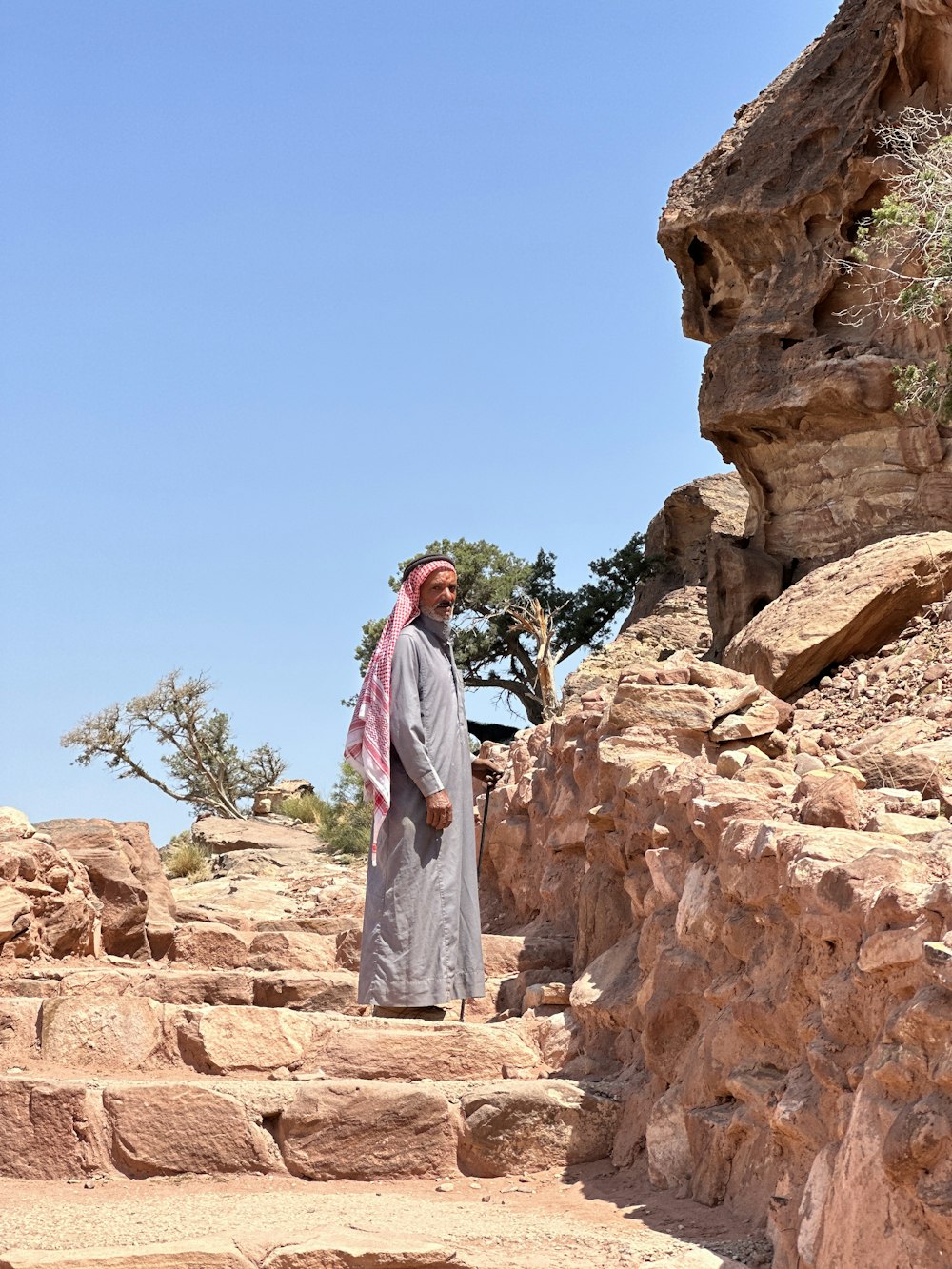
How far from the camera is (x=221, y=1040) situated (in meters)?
4.77

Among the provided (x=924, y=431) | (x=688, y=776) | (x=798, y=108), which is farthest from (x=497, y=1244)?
(x=798, y=108)

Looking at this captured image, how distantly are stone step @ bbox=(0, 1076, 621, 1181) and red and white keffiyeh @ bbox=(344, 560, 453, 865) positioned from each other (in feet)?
4.46

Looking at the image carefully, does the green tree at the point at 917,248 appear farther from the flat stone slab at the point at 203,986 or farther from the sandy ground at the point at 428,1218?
the sandy ground at the point at 428,1218

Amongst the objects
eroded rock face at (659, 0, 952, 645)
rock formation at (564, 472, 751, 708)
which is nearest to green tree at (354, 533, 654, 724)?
rock formation at (564, 472, 751, 708)

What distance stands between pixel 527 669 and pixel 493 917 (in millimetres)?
18841

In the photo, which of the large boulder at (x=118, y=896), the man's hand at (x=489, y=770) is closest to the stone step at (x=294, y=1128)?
the large boulder at (x=118, y=896)

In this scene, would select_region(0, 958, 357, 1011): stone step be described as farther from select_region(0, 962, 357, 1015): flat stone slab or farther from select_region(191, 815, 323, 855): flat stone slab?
select_region(191, 815, 323, 855): flat stone slab

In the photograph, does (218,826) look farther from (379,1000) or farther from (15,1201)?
(15,1201)

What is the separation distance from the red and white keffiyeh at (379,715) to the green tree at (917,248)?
5544mm

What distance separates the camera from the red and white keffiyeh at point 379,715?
17.8 ft

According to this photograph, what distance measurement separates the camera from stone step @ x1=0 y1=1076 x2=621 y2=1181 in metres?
4.06

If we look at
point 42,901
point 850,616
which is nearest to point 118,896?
point 42,901

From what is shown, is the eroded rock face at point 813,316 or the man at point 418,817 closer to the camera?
the man at point 418,817

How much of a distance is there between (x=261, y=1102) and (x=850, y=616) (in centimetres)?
634
